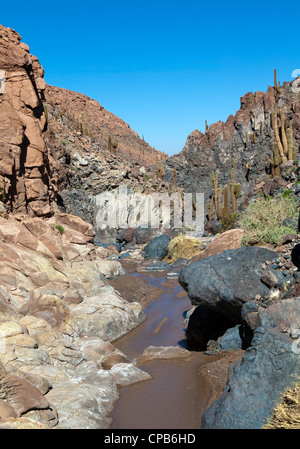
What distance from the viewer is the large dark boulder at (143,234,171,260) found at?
68.8 ft

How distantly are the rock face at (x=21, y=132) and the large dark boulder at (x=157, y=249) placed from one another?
A: 324 inches

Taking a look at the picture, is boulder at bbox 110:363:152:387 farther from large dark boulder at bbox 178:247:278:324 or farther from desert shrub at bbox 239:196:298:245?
desert shrub at bbox 239:196:298:245

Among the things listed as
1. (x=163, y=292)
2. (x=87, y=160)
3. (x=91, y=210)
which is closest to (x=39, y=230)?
(x=163, y=292)

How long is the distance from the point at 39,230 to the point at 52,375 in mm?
6830

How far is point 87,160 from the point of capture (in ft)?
99.5

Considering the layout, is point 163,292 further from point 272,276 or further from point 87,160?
point 87,160

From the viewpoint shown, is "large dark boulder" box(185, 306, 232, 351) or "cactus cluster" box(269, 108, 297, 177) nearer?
"large dark boulder" box(185, 306, 232, 351)

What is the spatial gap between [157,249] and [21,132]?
434 inches

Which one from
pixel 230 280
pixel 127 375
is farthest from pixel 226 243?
pixel 127 375

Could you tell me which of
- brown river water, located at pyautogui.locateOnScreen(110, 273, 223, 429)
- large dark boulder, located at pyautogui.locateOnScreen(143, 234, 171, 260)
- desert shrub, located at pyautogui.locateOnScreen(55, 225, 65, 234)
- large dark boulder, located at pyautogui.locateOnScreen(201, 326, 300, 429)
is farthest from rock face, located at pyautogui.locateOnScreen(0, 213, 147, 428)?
large dark boulder, located at pyautogui.locateOnScreen(143, 234, 171, 260)

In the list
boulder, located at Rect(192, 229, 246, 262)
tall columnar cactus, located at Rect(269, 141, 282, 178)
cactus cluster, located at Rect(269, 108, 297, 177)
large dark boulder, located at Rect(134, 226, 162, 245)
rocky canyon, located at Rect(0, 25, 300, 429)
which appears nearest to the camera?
rocky canyon, located at Rect(0, 25, 300, 429)

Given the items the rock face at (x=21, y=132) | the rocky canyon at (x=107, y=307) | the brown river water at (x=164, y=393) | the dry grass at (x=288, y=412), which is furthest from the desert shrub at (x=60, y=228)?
the dry grass at (x=288, y=412)

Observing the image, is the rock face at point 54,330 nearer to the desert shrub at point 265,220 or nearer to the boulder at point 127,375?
the boulder at point 127,375

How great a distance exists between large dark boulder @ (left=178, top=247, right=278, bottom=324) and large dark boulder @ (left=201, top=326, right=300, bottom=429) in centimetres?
183
